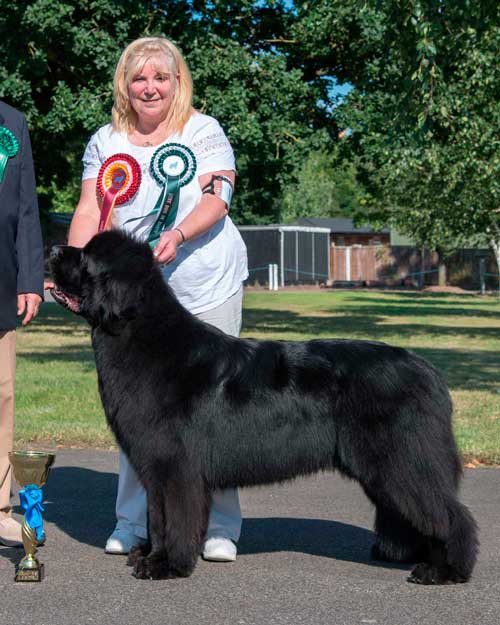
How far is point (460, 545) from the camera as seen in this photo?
4836mm

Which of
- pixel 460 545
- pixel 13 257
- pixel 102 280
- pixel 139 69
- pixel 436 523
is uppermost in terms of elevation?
pixel 139 69

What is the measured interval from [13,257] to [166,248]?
96cm

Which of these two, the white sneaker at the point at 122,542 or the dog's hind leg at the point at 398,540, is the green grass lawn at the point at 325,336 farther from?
the white sneaker at the point at 122,542

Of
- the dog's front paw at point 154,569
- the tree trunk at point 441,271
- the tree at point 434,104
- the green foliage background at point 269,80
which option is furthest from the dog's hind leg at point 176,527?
the tree trunk at point 441,271

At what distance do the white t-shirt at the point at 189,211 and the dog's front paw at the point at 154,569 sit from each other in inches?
53.6

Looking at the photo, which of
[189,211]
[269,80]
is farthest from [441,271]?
[189,211]

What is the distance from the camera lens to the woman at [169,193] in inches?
212

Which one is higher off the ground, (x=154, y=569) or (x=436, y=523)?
(x=436, y=523)

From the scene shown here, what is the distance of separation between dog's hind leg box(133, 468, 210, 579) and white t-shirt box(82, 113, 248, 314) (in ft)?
3.66

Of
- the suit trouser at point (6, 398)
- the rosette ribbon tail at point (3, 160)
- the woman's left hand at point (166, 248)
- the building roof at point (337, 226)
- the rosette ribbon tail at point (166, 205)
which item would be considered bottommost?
the suit trouser at point (6, 398)

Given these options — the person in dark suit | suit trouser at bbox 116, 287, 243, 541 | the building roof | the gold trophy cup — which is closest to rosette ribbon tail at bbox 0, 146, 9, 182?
the person in dark suit

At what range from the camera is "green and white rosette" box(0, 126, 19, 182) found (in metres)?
5.49

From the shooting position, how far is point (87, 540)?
19.1 feet

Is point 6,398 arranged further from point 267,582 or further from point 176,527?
point 267,582
